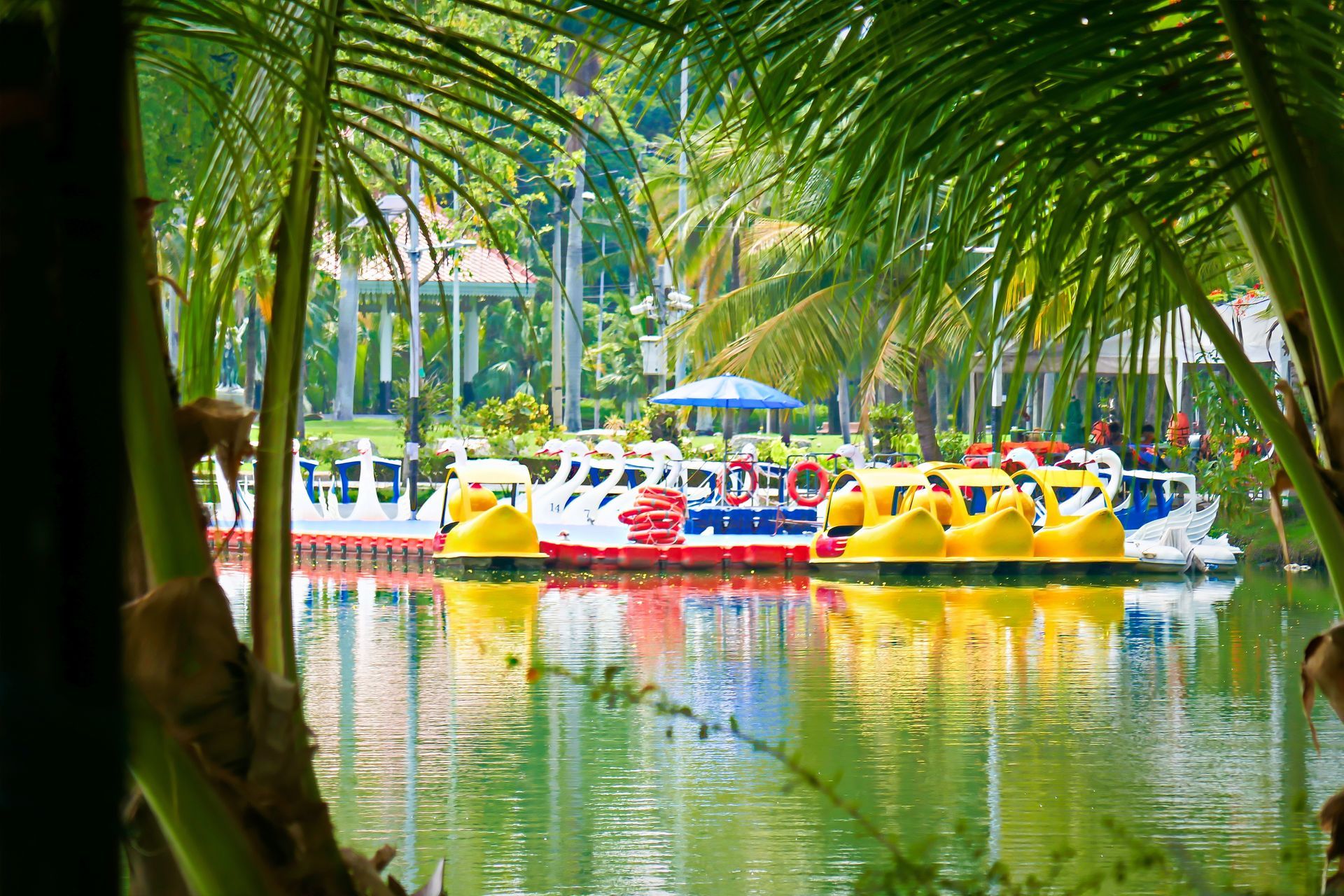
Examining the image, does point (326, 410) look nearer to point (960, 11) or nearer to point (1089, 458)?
point (1089, 458)

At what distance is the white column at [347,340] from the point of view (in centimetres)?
3716

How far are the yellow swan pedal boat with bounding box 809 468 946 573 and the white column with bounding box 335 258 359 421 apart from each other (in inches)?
809

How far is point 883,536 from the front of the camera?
15.8 m

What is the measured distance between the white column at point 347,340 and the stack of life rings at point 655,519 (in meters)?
19.4

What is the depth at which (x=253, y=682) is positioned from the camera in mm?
1863

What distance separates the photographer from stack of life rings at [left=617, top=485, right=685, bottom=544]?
16.6 metres

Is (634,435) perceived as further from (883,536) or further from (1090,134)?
(1090,134)

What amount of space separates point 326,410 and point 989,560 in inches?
1634

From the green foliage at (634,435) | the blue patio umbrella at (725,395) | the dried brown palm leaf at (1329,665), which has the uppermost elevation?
the blue patio umbrella at (725,395)

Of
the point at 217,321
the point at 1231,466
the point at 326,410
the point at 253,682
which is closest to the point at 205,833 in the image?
the point at 253,682

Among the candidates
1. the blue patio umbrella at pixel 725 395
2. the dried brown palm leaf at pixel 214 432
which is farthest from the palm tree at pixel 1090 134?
the blue patio umbrella at pixel 725 395

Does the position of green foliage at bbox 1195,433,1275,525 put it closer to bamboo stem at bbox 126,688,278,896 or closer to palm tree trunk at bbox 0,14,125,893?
bamboo stem at bbox 126,688,278,896

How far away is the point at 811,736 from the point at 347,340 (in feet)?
106

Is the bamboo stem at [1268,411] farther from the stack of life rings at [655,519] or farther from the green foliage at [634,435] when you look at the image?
the green foliage at [634,435]
